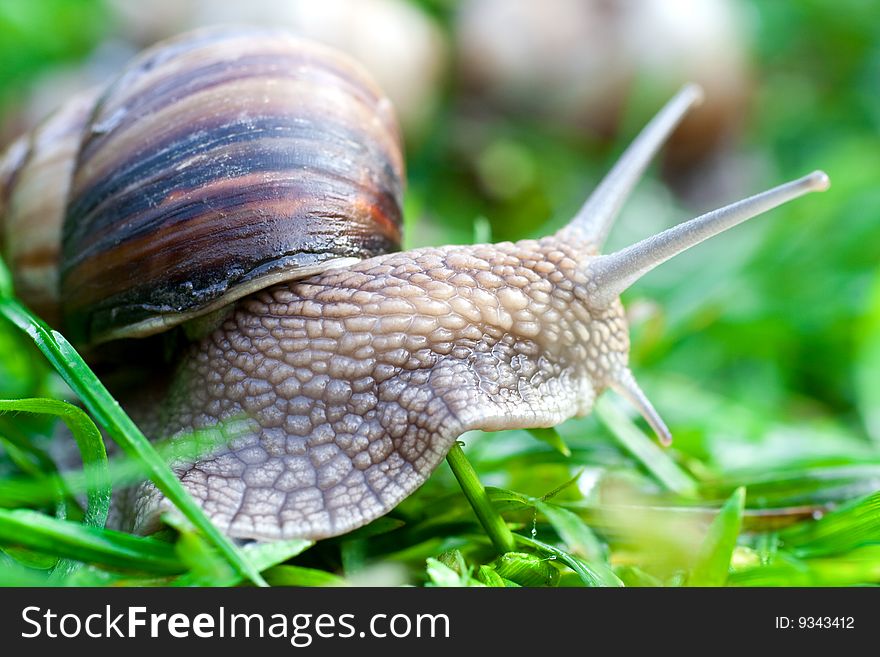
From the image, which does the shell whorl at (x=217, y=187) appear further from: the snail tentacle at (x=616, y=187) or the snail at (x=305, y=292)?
the snail tentacle at (x=616, y=187)

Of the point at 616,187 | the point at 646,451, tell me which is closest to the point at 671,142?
the point at 616,187

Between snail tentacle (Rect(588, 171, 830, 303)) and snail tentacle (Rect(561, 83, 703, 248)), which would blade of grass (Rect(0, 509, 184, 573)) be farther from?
snail tentacle (Rect(561, 83, 703, 248))

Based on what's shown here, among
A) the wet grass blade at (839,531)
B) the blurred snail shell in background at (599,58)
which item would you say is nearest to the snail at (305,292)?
the wet grass blade at (839,531)

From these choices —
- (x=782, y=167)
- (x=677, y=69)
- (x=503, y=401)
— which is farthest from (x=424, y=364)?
(x=782, y=167)

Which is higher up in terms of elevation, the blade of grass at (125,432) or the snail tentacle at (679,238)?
the snail tentacle at (679,238)

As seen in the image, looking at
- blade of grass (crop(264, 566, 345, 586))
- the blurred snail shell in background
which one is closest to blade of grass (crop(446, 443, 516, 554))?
blade of grass (crop(264, 566, 345, 586))

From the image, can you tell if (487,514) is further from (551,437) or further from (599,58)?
Result: (599,58)
